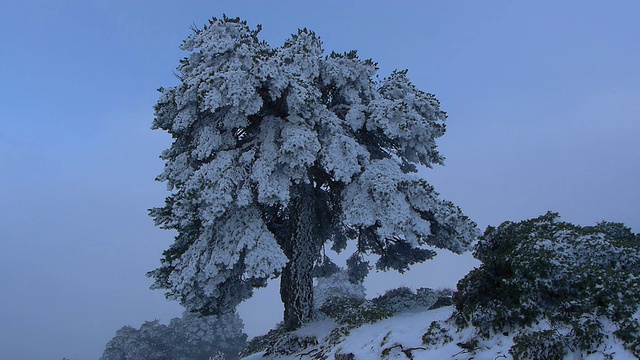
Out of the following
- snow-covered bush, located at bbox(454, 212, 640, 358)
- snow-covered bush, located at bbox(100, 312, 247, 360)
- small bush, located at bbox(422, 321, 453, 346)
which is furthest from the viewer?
snow-covered bush, located at bbox(100, 312, 247, 360)

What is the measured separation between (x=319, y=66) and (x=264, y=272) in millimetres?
7612

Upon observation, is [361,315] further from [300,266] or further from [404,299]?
[300,266]

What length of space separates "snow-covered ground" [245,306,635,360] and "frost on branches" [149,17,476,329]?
2010 millimetres

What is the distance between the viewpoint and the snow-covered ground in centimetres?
839

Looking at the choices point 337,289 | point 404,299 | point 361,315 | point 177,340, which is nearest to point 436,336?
point 361,315

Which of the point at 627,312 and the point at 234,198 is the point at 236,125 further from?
the point at 627,312

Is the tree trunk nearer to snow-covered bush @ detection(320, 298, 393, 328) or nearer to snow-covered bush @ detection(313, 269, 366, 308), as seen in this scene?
snow-covered bush @ detection(320, 298, 393, 328)

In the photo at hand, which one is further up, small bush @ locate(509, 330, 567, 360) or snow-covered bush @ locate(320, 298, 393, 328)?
snow-covered bush @ locate(320, 298, 393, 328)

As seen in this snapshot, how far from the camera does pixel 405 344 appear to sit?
33.2 feet

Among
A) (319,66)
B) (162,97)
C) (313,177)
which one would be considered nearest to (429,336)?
(313,177)

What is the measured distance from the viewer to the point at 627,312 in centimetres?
754

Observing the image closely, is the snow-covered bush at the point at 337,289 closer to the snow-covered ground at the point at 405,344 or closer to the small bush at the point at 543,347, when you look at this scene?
the snow-covered ground at the point at 405,344

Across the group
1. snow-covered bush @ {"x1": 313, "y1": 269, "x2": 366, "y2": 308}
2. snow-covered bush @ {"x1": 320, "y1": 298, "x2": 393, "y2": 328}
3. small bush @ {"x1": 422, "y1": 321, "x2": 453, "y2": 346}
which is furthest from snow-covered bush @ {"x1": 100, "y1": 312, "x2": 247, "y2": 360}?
small bush @ {"x1": 422, "y1": 321, "x2": 453, "y2": 346}

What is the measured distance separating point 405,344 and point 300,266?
605 centimetres
